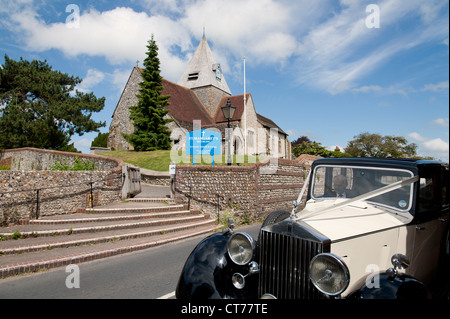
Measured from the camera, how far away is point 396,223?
11.5 ft

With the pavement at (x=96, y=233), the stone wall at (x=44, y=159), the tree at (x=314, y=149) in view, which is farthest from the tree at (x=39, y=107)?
the tree at (x=314, y=149)

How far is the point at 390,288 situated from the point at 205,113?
3541 centimetres

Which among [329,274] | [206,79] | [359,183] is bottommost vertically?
[329,274]

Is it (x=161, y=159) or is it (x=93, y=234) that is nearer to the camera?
(x=93, y=234)

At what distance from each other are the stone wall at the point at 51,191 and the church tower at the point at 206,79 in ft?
90.4

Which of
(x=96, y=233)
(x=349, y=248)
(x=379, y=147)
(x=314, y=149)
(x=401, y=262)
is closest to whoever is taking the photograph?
(x=401, y=262)

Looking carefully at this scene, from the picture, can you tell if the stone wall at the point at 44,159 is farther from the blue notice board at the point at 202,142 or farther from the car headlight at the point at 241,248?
the car headlight at the point at 241,248

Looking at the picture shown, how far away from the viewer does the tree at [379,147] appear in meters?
27.7

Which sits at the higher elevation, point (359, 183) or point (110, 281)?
point (359, 183)

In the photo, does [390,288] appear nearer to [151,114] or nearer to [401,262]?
[401,262]

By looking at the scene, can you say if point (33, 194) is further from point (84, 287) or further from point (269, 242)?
point (269, 242)

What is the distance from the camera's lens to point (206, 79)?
39.4 metres

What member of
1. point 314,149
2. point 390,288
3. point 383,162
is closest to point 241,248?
point 390,288
